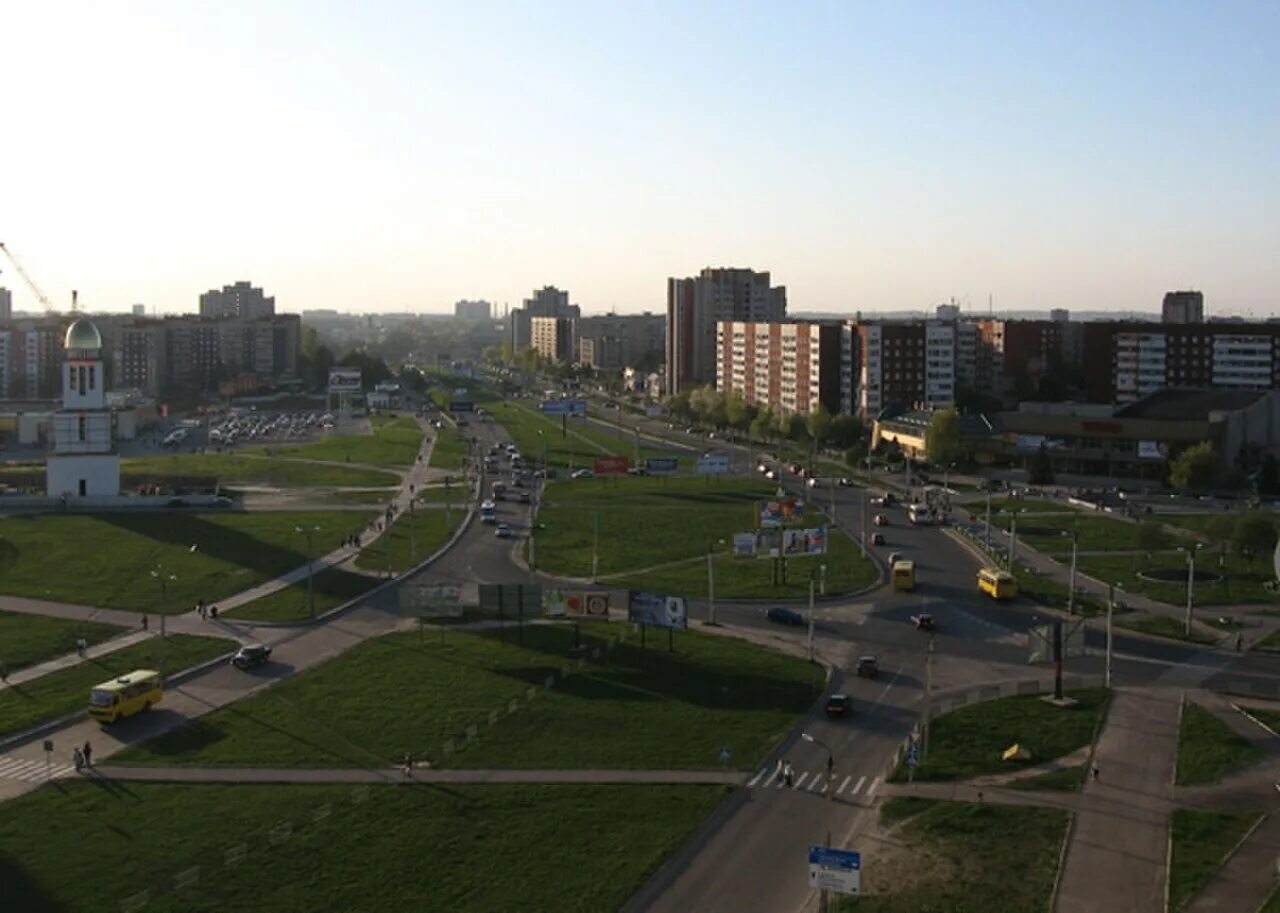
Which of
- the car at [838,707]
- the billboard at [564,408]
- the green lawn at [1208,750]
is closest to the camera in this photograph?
the green lawn at [1208,750]

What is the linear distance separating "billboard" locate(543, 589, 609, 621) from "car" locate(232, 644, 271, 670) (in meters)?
9.37

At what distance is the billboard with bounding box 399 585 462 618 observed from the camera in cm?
4369

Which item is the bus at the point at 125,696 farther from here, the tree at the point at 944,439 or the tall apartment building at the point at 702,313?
the tall apartment building at the point at 702,313

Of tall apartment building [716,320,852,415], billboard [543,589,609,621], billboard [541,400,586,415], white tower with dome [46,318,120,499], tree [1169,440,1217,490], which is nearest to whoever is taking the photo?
billboard [543,589,609,621]

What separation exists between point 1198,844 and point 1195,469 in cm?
5983

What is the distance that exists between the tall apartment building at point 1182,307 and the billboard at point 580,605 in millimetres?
123812

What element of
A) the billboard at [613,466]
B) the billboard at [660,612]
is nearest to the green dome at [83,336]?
the billboard at [613,466]

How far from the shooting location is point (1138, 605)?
4834 cm

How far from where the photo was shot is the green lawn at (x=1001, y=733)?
101 feet

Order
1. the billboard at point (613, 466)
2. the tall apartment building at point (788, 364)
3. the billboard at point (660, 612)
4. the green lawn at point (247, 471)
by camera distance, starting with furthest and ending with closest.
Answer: the tall apartment building at point (788, 364) < the green lawn at point (247, 471) < the billboard at point (613, 466) < the billboard at point (660, 612)

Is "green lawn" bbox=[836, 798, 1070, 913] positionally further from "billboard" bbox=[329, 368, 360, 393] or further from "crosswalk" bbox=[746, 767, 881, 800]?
"billboard" bbox=[329, 368, 360, 393]

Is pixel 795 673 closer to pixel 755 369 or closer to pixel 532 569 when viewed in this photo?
pixel 532 569

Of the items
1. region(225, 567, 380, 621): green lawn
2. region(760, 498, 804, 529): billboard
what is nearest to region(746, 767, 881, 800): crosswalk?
region(225, 567, 380, 621): green lawn

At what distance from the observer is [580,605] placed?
42.9 metres
